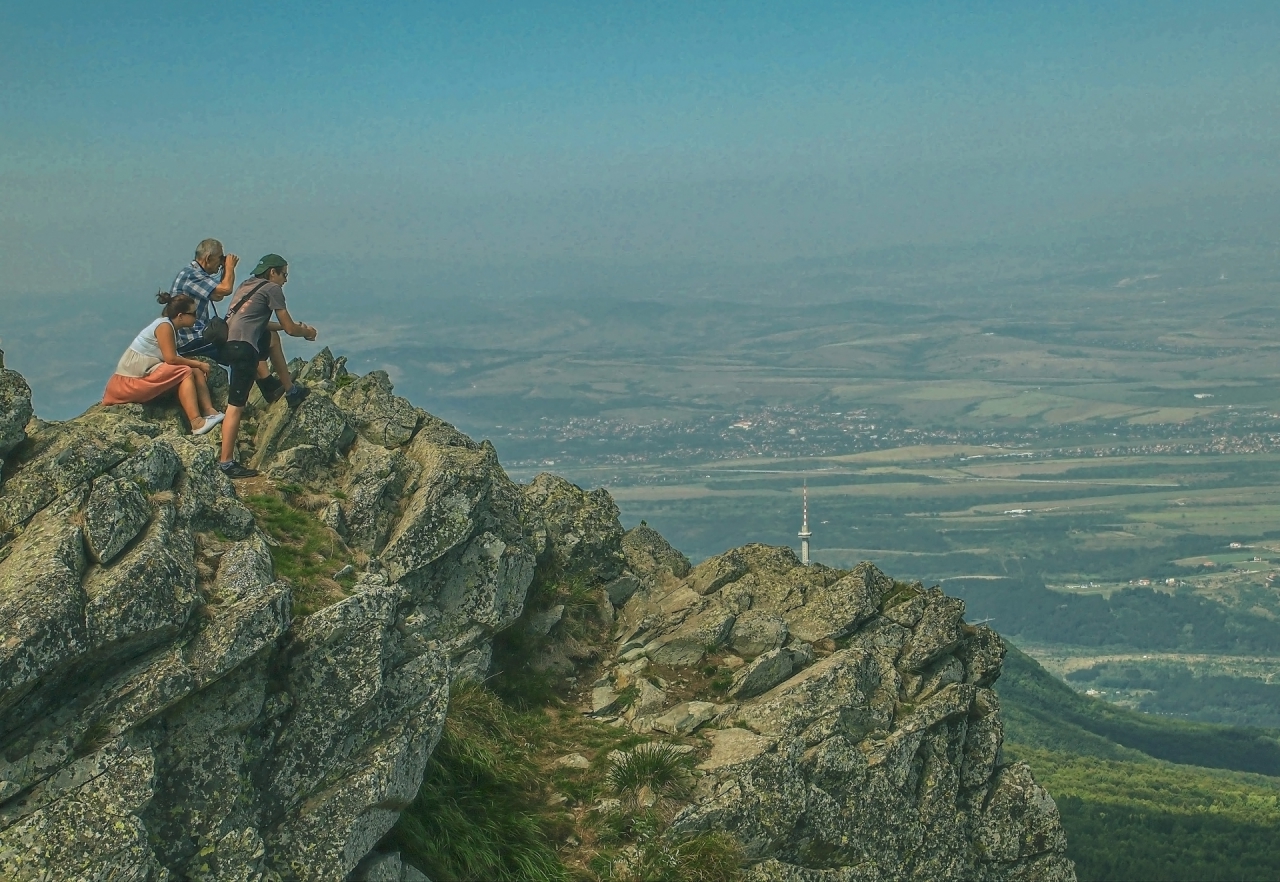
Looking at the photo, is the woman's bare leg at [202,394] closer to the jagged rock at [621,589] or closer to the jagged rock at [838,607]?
the jagged rock at [621,589]

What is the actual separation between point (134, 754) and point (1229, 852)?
5828cm

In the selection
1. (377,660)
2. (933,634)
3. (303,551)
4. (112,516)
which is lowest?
(933,634)

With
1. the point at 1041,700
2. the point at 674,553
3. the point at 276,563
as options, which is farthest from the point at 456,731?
the point at 1041,700

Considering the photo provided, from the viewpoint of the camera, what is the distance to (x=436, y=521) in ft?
59.7

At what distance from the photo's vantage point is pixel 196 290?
2000 centimetres

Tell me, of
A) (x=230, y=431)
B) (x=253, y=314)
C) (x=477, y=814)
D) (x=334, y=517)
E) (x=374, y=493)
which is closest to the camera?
(x=477, y=814)

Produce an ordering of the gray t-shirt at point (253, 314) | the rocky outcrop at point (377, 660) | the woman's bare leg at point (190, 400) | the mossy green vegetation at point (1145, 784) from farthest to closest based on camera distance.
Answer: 1. the mossy green vegetation at point (1145, 784)
2. the woman's bare leg at point (190, 400)
3. the gray t-shirt at point (253, 314)
4. the rocky outcrop at point (377, 660)

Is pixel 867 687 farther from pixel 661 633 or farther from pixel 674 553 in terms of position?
pixel 674 553

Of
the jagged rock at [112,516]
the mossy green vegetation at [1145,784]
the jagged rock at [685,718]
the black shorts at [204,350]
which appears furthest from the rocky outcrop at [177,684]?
the mossy green vegetation at [1145,784]

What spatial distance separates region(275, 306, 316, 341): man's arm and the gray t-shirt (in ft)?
0.32

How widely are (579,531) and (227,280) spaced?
21.4 ft

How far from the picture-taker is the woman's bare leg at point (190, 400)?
19.2m

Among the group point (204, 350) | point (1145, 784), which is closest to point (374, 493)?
point (204, 350)

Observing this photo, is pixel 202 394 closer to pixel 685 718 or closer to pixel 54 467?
pixel 54 467
